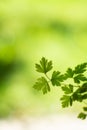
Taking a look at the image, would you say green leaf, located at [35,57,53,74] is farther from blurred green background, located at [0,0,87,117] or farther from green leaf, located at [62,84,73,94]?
blurred green background, located at [0,0,87,117]

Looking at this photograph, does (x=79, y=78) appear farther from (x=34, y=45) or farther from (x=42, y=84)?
(x=34, y=45)

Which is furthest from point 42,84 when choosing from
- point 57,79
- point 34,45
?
point 34,45

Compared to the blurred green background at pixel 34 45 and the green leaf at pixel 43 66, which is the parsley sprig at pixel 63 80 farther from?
the blurred green background at pixel 34 45

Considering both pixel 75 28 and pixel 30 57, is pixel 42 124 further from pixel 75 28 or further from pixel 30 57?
pixel 75 28

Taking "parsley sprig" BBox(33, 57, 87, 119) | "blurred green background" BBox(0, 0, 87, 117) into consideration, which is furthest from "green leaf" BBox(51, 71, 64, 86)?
"blurred green background" BBox(0, 0, 87, 117)

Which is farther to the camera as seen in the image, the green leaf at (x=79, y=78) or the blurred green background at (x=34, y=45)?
the blurred green background at (x=34, y=45)

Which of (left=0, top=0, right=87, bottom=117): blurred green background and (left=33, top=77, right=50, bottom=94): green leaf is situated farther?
(left=0, top=0, right=87, bottom=117): blurred green background

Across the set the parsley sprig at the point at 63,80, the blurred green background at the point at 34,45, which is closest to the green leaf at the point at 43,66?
the parsley sprig at the point at 63,80

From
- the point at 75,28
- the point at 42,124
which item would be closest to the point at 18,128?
the point at 42,124
